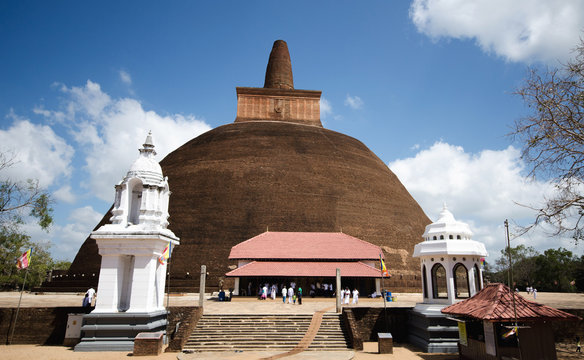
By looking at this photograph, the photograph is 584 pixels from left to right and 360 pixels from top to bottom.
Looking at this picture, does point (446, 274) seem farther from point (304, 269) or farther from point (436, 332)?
point (304, 269)

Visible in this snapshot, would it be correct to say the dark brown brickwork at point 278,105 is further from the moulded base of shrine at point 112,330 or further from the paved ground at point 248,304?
the moulded base of shrine at point 112,330

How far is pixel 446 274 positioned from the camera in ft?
41.2

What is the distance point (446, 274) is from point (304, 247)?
14381mm

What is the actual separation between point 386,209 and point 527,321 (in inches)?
928

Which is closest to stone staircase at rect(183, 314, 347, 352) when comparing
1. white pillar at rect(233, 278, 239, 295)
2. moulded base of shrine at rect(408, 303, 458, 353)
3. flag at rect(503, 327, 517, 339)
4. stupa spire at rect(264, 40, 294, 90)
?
moulded base of shrine at rect(408, 303, 458, 353)

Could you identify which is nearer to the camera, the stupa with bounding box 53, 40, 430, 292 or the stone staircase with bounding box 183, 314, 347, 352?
the stone staircase with bounding box 183, 314, 347, 352

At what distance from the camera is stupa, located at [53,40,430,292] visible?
93.4 feet

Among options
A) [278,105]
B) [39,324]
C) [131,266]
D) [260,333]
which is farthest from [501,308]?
[278,105]

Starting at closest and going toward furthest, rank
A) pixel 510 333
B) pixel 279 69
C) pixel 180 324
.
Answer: pixel 510 333 → pixel 180 324 → pixel 279 69

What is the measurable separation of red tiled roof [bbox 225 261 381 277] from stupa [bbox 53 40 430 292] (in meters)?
3.42

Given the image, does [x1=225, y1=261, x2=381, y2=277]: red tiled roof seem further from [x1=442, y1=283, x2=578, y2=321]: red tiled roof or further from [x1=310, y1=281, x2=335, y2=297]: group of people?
[x1=442, y1=283, x2=578, y2=321]: red tiled roof

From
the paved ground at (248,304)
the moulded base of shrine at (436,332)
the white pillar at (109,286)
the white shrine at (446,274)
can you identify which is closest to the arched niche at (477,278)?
the white shrine at (446,274)

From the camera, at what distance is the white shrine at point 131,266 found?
12.0m

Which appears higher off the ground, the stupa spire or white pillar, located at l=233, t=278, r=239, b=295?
the stupa spire
